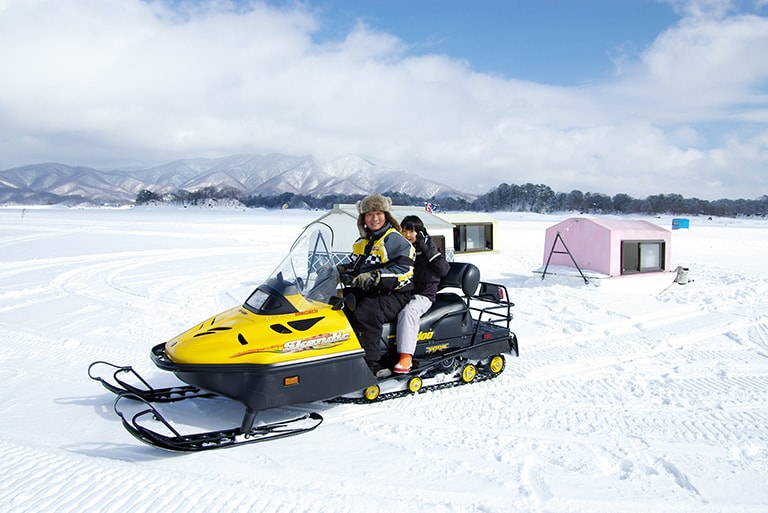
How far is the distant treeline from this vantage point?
64500 millimetres

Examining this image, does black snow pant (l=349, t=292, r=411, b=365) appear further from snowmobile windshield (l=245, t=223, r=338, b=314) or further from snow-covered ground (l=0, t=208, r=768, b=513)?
snow-covered ground (l=0, t=208, r=768, b=513)

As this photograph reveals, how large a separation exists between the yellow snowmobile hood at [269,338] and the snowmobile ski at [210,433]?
444 millimetres

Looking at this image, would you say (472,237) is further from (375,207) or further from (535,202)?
(535,202)

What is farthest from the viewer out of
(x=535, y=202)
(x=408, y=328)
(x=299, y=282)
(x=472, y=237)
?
(x=535, y=202)

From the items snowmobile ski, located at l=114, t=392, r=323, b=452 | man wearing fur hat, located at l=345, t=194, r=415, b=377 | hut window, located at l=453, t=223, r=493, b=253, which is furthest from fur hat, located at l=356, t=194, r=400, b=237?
hut window, located at l=453, t=223, r=493, b=253

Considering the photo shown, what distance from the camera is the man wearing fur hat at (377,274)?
4098 millimetres

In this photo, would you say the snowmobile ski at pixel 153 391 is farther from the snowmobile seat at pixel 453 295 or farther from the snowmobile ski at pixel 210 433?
the snowmobile seat at pixel 453 295

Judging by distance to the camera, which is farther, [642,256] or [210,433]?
[642,256]

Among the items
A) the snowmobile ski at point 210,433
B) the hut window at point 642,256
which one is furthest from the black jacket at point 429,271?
the hut window at point 642,256

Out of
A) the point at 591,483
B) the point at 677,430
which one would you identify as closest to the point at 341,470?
the point at 591,483

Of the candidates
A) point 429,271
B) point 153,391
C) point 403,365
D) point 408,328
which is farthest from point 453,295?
point 153,391

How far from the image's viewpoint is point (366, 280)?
13.3ft

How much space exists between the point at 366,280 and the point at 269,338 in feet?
2.90

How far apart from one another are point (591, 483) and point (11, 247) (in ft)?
67.4
